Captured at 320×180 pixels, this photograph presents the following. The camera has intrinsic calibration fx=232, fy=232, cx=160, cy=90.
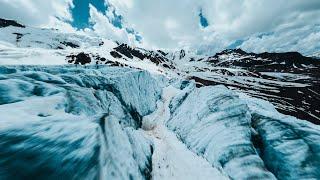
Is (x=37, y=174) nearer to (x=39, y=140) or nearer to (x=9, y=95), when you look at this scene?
(x=39, y=140)

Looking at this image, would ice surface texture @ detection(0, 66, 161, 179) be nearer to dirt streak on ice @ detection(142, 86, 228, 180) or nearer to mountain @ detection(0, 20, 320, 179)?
mountain @ detection(0, 20, 320, 179)

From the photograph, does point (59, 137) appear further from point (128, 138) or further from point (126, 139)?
point (128, 138)

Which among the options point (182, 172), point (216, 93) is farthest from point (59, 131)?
point (216, 93)

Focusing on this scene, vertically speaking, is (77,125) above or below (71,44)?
below

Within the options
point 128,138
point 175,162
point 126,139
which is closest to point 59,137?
point 126,139

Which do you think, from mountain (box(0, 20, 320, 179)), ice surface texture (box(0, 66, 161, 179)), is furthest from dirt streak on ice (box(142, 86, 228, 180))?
ice surface texture (box(0, 66, 161, 179))

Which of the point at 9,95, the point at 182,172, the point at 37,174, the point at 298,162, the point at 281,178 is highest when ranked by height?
the point at 9,95

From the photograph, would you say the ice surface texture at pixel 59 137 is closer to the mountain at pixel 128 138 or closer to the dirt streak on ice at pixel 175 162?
the mountain at pixel 128 138

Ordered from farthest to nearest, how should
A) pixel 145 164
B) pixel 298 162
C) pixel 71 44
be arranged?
pixel 71 44
pixel 145 164
pixel 298 162

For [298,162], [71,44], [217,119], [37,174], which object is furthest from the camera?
[71,44]
